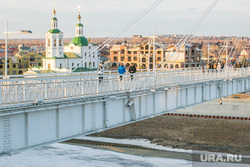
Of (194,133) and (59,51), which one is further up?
(59,51)

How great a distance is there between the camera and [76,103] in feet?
60.3

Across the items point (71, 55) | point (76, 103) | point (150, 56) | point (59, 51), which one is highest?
point (59, 51)

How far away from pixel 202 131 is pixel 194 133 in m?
1.25

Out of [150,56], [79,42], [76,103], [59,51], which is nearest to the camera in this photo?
[76,103]

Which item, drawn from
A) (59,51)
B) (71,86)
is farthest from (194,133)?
(59,51)

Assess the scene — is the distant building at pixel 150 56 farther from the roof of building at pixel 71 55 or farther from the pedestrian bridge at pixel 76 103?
the pedestrian bridge at pixel 76 103

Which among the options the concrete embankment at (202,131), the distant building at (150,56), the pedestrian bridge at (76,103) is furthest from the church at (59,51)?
the pedestrian bridge at (76,103)

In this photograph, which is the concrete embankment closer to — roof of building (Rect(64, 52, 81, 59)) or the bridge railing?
the bridge railing

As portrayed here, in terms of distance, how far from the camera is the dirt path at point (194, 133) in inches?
1714

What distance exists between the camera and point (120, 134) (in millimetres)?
50250

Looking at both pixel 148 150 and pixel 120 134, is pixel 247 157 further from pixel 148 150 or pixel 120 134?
pixel 120 134

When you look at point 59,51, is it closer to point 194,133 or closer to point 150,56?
point 150,56

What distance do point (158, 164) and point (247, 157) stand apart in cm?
837

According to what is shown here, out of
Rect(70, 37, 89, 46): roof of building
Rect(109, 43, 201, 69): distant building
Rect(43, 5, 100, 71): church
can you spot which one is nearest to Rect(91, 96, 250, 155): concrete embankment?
Rect(109, 43, 201, 69): distant building
